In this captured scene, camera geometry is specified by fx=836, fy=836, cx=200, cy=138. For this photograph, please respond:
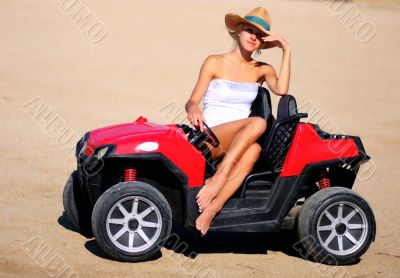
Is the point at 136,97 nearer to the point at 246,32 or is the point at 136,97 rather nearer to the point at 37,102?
the point at 37,102

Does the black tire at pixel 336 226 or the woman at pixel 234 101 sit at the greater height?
the woman at pixel 234 101

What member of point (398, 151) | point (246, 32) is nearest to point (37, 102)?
point (398, 151)

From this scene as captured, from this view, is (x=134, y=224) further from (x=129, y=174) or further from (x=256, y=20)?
(x=256, y=20)

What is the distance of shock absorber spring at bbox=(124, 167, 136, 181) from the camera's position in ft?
21.4

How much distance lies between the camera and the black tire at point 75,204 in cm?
705

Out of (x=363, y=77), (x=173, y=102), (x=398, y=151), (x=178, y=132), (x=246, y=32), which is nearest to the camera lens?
(x=178, y=132)

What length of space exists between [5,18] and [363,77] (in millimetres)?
8344

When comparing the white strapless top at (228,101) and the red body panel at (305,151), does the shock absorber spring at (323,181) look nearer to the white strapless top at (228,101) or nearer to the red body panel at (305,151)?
the red body panel at (305,151)

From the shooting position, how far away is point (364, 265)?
687cm

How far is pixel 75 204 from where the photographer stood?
7059 mm

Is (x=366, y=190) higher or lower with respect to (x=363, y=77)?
lower

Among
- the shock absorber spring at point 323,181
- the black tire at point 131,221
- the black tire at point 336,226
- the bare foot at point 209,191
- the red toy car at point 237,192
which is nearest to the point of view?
the black tire at point 131,221

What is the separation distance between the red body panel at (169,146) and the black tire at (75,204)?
1.85ft

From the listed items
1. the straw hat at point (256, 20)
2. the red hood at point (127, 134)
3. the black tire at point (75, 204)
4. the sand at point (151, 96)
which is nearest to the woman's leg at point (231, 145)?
the red hood at point (127, 134)
